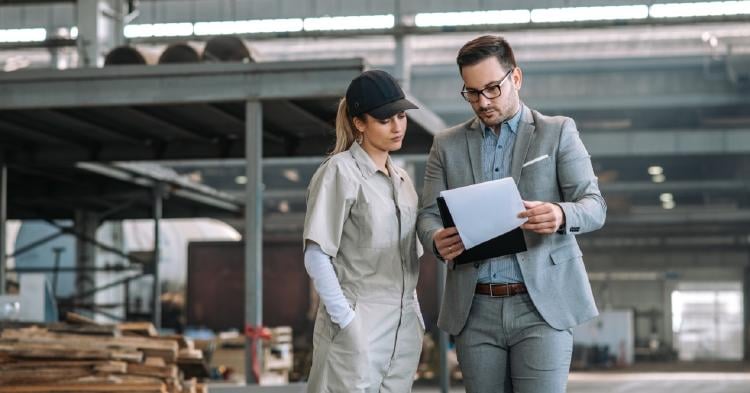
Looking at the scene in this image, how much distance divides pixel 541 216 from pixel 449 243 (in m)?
0.32

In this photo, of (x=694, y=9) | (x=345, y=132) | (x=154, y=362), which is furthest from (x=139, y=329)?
(x=694, y=9)

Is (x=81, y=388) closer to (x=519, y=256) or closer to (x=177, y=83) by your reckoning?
(x=177, y=83)

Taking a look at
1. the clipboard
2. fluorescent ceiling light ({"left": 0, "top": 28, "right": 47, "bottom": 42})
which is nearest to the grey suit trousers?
the clipboard

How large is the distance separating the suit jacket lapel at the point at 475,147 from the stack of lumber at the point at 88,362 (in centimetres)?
583

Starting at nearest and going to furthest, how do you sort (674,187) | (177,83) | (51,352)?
(51,352), (177,83), (674,187)

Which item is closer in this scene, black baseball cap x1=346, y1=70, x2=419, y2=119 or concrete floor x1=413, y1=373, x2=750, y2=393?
black baseball cap x1=346, y1=70, x2=419, y2=119

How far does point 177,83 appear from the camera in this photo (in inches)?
410

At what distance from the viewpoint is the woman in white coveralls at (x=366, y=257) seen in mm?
3793

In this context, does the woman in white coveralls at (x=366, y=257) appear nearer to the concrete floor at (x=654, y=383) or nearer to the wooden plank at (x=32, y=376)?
the wooden plank at (x=32, y=376)

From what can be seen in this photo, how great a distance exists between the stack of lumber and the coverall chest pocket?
5.71 metres

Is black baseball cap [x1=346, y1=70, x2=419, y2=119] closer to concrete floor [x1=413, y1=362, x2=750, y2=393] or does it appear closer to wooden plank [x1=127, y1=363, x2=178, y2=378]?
wooden plank [x1=127, y1=363, x2=178, y2=378]

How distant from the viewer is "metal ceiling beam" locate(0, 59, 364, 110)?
33.1 ft

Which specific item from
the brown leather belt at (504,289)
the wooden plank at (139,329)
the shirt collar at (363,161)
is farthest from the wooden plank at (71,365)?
the brown leather belt at (504,289)

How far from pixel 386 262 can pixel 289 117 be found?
8.40 metres
